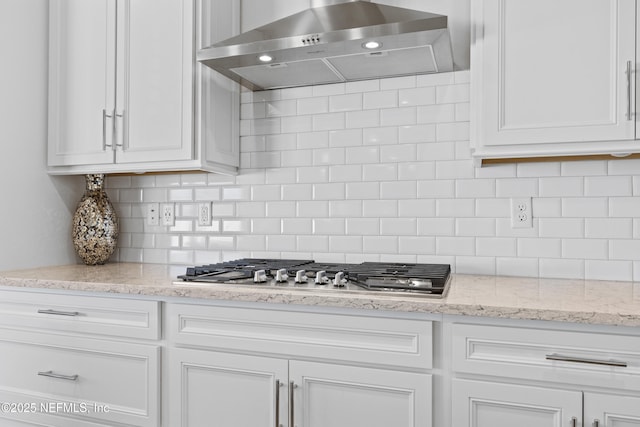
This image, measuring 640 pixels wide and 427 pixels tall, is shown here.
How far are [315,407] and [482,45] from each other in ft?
4.48

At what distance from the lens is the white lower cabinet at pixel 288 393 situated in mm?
1446

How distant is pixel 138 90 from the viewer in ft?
7.23

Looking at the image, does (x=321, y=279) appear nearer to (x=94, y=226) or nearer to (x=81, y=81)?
(x=94, y=226)

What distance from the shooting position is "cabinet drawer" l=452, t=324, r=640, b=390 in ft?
4.09

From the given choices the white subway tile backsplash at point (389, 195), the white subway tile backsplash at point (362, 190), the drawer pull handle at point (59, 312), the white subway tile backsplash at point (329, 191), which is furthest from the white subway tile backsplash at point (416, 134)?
the drawer pull handle at point (59, 312)

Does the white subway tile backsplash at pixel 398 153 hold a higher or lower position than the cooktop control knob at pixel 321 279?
higher

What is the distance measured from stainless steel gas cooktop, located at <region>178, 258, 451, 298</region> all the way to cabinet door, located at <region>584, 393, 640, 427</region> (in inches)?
18.6

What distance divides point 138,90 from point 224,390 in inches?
54.4

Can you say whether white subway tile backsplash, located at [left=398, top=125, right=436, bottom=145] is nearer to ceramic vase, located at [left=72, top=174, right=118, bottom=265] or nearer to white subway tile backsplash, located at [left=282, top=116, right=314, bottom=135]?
white subway tile backsplash, located at [left=282, top=116, right=314, bottom=135]

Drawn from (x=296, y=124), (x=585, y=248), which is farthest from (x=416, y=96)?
(x=585, y=248)

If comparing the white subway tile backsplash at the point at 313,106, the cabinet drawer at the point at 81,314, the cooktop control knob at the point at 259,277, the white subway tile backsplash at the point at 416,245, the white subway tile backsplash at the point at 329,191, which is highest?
the white subway tile backsplash at the point at 313,106

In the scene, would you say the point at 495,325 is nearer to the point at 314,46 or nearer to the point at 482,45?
the point at 482,45

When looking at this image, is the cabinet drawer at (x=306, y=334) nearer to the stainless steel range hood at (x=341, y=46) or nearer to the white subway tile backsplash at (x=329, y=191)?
the white subway tile backsplash at (x=329, y=191)

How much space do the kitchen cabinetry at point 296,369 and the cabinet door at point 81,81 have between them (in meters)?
1.04
